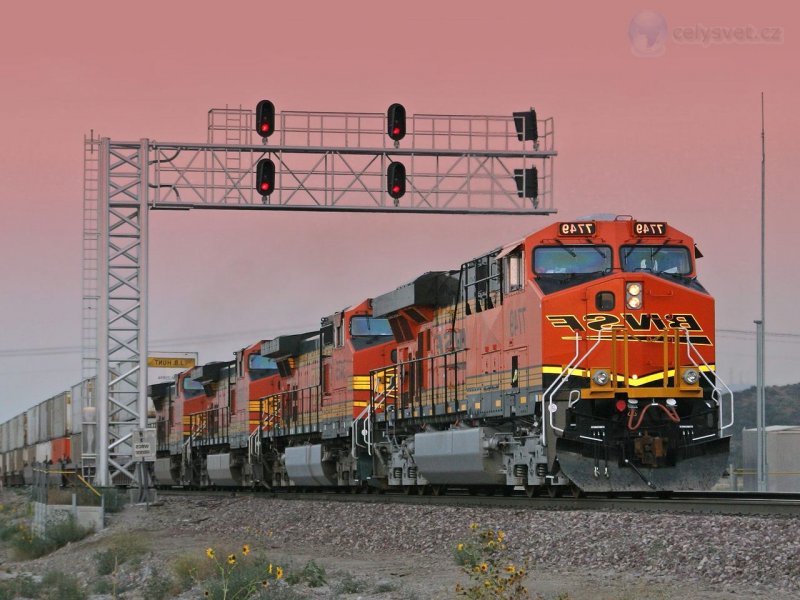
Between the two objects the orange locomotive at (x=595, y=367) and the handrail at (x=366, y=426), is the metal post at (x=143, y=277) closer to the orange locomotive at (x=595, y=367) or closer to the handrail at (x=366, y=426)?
the handrail at (x=366, y=426)

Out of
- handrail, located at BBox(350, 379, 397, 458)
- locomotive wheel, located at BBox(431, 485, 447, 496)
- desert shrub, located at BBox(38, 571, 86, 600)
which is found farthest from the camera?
handrail, located at BBox(350, 379, 397, 458)

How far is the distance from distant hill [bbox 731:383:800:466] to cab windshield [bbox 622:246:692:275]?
73888 mm

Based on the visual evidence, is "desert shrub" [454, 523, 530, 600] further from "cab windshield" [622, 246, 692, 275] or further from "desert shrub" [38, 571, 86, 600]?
"cab windshield" [622, 246, 692, 275]

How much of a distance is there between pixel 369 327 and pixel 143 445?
680 cm

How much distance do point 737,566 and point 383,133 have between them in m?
20.8

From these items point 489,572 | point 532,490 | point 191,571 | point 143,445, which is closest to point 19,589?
point 191,571

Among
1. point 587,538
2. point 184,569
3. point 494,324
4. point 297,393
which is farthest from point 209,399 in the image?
point 587,538

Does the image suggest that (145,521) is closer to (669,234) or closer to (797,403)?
(669,234)

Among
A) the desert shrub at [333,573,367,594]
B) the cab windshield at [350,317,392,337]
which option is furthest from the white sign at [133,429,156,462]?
the desert shrub at [333,573,367,594]

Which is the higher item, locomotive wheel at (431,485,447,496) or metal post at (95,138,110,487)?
metal post at (95,138,110,487)

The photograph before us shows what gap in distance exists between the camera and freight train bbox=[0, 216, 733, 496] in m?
19.4

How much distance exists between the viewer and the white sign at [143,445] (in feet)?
108

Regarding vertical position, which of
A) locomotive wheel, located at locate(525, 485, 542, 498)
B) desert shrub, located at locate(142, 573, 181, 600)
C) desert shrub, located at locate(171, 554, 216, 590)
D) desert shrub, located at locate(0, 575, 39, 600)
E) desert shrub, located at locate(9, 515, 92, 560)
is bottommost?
desert shrub, located at locate(9, 515, 92, 560)

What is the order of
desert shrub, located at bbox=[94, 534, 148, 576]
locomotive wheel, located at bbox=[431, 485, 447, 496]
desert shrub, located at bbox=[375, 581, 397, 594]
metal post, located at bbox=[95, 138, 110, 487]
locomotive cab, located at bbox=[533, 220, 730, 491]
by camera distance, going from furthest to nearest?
metal post, located at bbox=[95, 138, 110, 487]
locomotive wheel, located at bbox=[431, 485, 447, 496]
desert shrub, located at bbox=[94, 534, 148, 576]
locomotive cab, located at bbox=[533, 220, 730, 491]
desert shrub, located at bbox=[375, 581, 397, 594]
